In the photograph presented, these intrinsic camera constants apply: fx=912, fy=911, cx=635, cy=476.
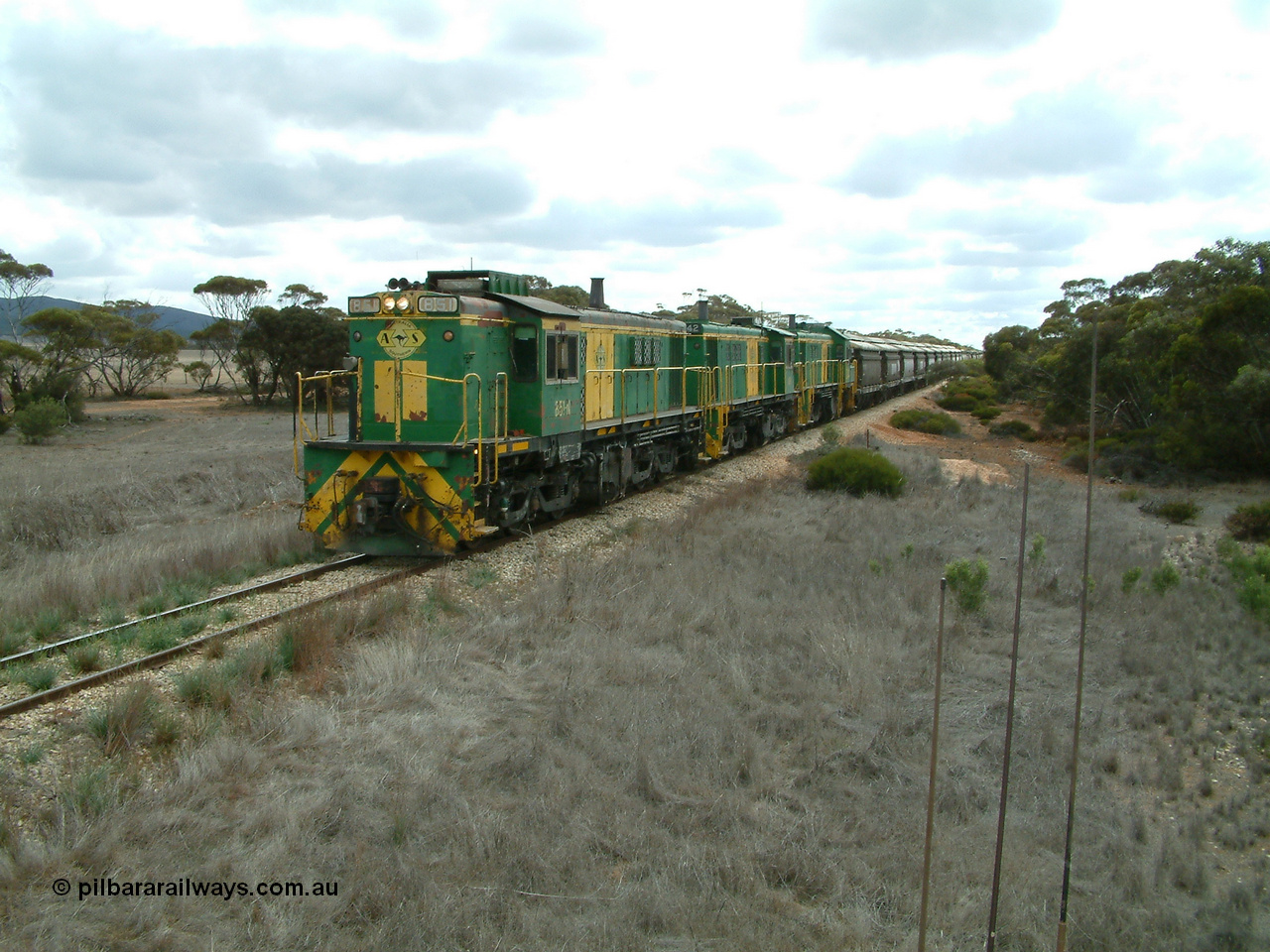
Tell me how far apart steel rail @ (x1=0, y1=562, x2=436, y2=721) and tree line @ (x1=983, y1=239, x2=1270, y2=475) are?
14.3 meters

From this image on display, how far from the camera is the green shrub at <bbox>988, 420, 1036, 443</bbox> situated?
117ft

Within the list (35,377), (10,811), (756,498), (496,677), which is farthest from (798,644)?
(35,377)

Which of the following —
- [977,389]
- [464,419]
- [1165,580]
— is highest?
[977,389]

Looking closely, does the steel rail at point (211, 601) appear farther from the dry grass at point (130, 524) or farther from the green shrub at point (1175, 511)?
the green shrub at point (1175, 511)

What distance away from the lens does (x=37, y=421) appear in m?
34.4

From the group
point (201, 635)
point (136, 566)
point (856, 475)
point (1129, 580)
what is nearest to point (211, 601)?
point (201, 635)

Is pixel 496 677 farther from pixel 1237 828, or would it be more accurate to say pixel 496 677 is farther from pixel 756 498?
pixel 756 498

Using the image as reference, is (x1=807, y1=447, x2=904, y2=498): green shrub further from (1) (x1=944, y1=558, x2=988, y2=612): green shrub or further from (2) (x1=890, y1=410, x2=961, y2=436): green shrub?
(2) (x1=890, y1=410, x2=961, y2=436): green shrub

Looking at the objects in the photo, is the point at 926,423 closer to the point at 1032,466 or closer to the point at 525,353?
the point at 1032,466

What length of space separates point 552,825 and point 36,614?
244 inches

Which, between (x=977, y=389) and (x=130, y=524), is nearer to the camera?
(x=130, y=524)

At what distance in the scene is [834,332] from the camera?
118 ft

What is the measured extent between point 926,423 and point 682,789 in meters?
32.2

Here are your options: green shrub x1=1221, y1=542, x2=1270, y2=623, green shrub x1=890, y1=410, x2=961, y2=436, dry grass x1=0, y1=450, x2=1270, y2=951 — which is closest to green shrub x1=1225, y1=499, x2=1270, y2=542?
green shrub x1=1221, y1=542, x2=1270, y2=623
